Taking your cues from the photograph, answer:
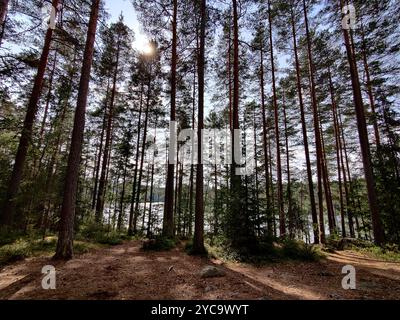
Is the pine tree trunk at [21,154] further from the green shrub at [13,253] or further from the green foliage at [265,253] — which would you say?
the green foliage at [265,253]

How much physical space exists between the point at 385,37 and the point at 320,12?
339cm

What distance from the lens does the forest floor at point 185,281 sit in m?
3.77

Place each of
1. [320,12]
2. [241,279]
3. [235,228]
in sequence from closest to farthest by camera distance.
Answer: [241,279]
[235,228]
[320,12]

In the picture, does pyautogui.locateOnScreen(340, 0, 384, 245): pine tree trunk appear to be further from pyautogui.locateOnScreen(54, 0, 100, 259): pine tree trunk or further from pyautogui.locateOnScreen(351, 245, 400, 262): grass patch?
pyautogui.locateOnScreen(54, 0, 100, 259): pine tree trunk

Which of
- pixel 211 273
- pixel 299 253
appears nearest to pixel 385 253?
pixel 299 253

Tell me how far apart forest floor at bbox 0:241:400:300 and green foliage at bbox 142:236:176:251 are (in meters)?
2.36

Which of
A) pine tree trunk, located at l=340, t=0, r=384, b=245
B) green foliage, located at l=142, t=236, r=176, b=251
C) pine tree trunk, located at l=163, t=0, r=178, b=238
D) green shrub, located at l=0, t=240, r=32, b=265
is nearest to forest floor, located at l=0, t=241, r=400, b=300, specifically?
green shrub, located at l=0, t=240, r=32, b=265

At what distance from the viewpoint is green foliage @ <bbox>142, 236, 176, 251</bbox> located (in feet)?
29.1

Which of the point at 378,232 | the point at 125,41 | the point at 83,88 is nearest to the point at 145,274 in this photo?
the point at 83,88

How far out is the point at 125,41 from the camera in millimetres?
15141

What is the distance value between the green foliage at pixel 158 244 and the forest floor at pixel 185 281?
2.36 meters

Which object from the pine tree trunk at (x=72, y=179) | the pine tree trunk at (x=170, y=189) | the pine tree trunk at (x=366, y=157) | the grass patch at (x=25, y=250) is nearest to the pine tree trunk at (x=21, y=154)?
the grass patch at (x=25, y=250)

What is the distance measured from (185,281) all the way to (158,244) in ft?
15.4
